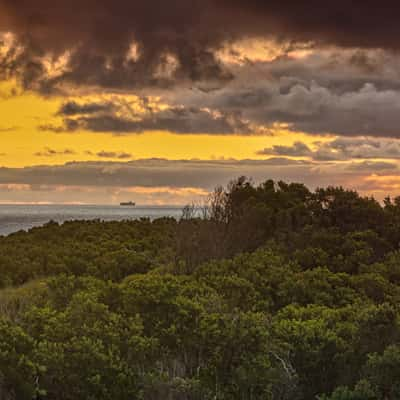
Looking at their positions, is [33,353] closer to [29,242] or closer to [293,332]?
[293,332]

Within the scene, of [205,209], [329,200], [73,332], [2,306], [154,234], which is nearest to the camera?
[73,332]

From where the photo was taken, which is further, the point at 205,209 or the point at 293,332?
the point at 205,209

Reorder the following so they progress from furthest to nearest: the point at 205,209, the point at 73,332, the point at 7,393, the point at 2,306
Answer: the point at 205,209 → the point at 2,306 → the point at 73,332 → the point at 7,393

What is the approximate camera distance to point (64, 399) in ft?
35.1

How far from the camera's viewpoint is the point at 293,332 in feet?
38.6

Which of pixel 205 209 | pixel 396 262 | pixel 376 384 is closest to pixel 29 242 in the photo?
pixel 205 209

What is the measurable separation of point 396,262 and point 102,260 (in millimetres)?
9073

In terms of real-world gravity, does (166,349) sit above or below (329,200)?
below

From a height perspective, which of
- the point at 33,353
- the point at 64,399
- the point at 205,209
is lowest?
the point at 64,399

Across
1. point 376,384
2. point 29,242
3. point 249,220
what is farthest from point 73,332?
point 29,242

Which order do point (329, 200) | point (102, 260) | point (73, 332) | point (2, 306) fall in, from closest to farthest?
1. point (73, 332)
2. point (2, 306)
3. point (102, 260)
4. point (329, 200)

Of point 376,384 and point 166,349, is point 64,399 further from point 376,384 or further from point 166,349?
point 376,384

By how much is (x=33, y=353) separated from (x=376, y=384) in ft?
16.7

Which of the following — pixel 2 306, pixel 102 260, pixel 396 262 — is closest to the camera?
pixel 2 306
